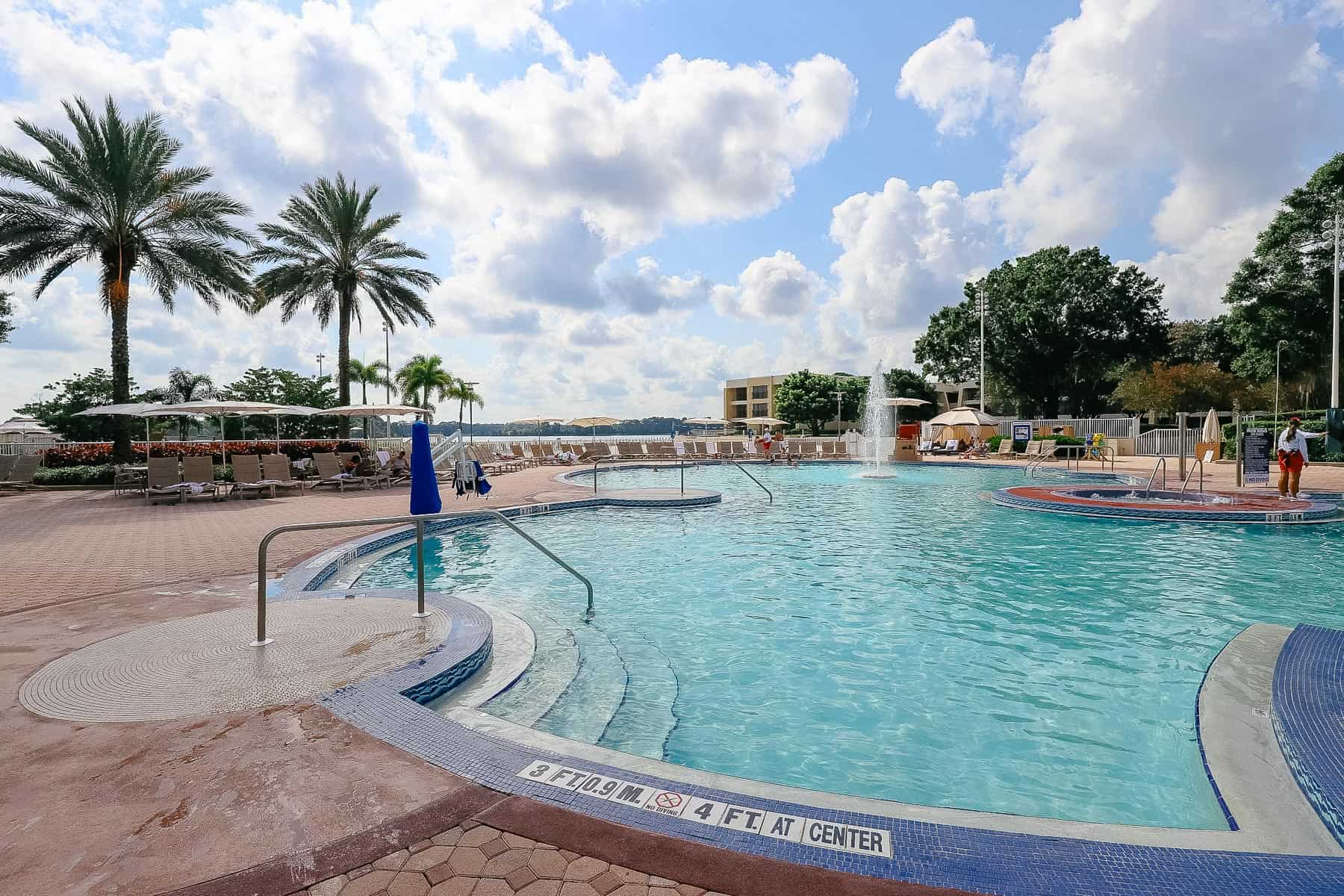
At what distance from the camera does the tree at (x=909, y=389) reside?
2702 inches

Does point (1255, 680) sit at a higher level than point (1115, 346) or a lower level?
lower

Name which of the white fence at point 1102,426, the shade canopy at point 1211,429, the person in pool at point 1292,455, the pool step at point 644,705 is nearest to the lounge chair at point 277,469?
the pool step at point 644,705

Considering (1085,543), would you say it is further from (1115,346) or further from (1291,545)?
(1115,346)

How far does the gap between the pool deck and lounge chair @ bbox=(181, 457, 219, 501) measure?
12.5 meters

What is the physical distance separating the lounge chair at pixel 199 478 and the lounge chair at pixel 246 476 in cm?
44

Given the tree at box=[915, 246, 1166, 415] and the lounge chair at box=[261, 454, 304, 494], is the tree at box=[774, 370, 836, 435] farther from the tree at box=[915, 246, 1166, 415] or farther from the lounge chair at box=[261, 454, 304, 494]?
the lounge chair at box=[261, 454, 304, 494]

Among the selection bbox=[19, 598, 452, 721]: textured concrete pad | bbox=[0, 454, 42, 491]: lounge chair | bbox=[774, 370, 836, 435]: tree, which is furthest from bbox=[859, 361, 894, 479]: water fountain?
bbox=[774, 370, 836, 435]: tree

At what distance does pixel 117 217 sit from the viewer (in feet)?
59.1

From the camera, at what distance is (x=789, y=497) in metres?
16.8

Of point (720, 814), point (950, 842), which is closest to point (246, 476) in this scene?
point (720, 814)

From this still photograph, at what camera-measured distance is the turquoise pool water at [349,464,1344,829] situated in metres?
3.89

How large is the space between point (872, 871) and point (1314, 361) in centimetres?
4557

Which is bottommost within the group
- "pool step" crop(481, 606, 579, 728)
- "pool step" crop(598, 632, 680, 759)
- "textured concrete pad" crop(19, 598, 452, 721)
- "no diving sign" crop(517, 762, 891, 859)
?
"pool step" crop(598, 632, 680, 759)

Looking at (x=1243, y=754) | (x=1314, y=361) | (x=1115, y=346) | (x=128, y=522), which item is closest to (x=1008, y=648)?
(x=1243, y=754)
